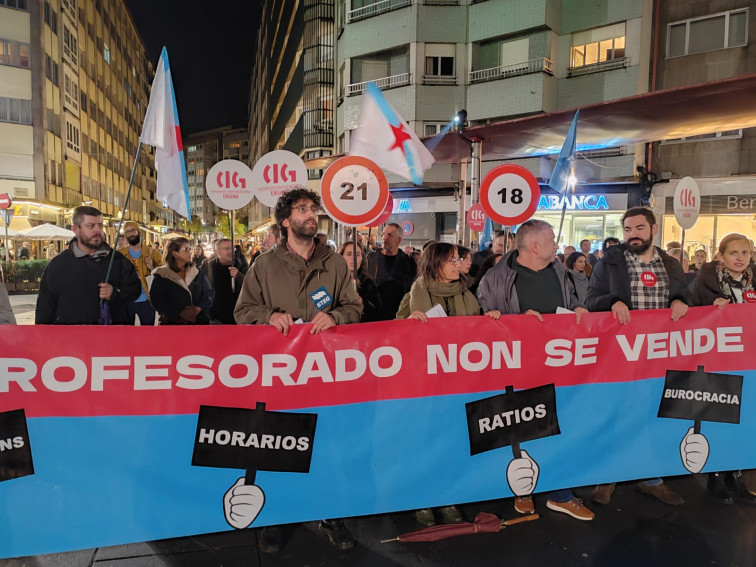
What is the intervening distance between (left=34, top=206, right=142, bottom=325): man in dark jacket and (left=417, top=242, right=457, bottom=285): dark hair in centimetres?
248

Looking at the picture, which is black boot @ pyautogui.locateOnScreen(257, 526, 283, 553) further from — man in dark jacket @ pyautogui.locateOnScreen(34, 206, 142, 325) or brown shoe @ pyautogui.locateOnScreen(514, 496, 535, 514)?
man in dark jacket @ pyautogui.locateOnScreen(34, 206, 142, 325)

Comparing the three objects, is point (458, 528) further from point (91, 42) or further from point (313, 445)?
point (91, 42)

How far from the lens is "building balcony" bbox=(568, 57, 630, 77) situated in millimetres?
20422

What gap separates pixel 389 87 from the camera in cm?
2486

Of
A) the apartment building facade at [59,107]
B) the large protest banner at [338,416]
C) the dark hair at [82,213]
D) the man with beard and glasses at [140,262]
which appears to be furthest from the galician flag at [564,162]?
the apartment building facade at [59,107]

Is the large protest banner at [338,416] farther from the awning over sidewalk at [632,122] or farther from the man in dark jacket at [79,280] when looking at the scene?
the awning over sidewalk at [632,122]

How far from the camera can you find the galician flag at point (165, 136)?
4.87 metres

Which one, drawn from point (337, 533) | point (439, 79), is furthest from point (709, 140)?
point (337, 533)

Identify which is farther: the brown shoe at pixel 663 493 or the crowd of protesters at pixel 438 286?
the brown shoe at pixel 663 493

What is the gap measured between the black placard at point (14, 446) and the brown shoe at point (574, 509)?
11.2 feet

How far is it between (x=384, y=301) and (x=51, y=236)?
21948mm

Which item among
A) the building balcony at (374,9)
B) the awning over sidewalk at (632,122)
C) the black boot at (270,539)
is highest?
the building balcony at (374,9)

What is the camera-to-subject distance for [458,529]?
3598mm

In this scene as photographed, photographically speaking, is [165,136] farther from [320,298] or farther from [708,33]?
[708,33]
